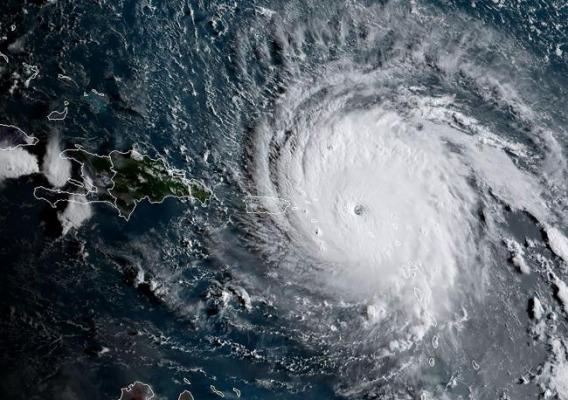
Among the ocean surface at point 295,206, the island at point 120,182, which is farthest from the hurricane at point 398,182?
the island at point 120,182

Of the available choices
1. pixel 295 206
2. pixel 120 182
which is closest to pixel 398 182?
pixel 295 206

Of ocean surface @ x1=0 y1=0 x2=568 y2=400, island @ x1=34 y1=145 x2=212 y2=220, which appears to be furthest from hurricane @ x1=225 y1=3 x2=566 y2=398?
island @ x1=34 y1=145 x2=212 y2=220

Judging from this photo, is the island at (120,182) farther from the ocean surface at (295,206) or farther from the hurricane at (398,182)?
the hurricane at (398,182)

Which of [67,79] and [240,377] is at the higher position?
[67,79]

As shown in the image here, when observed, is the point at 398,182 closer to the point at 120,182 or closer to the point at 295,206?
the point at 295,206

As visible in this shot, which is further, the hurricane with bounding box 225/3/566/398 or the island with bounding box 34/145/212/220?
the hurricane with bounding box 225/3/566/398

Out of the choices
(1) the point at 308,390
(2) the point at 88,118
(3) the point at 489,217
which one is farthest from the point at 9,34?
(3) the point at 489,217

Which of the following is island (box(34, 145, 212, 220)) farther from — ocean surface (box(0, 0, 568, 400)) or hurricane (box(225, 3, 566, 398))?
hurricane (box(225, 3, 566, 398))

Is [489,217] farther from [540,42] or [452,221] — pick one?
[540,42]
